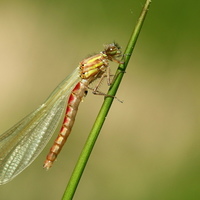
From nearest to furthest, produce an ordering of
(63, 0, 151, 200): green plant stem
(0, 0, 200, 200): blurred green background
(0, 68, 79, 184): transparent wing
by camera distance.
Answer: (63, 0, 151, 200): green plant stem < (0, 68, 79, 184): transparent wing < (0, 0, 200, 200): blurred green background

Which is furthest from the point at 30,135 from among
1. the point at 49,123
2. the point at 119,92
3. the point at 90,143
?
the point at 119,92

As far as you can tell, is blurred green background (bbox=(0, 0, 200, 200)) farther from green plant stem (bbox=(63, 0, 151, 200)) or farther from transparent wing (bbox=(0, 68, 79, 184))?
green plant stem (bbox=(63, 0, 151, 200))

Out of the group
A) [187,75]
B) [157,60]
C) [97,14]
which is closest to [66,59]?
[97,14]

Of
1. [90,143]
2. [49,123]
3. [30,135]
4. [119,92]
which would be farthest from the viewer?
[119,92]

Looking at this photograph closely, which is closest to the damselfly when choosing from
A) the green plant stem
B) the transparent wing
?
the transparent wing

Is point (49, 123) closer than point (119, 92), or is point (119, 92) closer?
point (49, 123)

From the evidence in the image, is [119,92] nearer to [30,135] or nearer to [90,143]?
[30,135]
